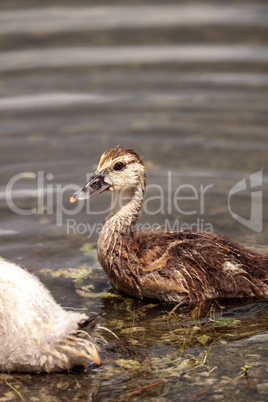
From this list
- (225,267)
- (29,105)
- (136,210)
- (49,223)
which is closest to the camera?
(225,267)

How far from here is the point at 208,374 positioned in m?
4.39

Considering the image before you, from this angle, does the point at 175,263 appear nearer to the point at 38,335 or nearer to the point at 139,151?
the point at 38,335

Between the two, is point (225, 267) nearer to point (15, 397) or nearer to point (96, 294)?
point (96, 294)

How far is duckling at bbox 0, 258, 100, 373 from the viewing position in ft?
14.0

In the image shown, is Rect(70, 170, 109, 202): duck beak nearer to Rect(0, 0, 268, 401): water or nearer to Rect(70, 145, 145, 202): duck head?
Rect(70, 145, 145, 202): duck head

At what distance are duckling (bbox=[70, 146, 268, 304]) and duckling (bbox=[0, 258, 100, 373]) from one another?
1481 mm

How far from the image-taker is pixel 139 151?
8336mm

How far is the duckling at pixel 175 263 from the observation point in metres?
5.71

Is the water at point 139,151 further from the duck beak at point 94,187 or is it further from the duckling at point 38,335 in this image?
the duck beak at point 94,187

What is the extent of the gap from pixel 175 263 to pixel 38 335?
1817mm

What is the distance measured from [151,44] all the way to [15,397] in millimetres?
7259

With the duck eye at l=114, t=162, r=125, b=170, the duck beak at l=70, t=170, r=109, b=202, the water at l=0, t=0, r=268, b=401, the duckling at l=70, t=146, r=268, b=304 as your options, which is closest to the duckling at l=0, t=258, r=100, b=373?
the water at l=0, t=0, r=268, b=401

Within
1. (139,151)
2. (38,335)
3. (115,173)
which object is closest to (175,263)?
(115,173)

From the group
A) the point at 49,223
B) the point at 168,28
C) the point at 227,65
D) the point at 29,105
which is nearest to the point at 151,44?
the point at 168,28
